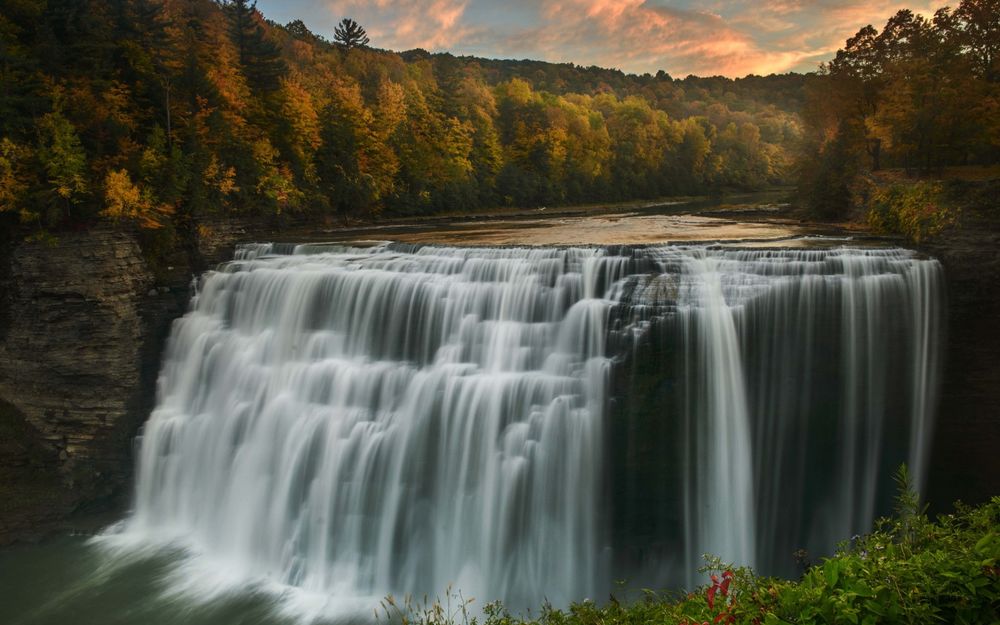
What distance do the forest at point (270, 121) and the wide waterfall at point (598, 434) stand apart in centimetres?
941

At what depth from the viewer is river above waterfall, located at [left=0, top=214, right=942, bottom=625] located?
13.2 metres

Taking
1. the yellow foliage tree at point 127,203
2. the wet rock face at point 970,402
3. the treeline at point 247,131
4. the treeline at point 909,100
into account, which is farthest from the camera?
the treeline at point 909,100

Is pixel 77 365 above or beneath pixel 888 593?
beneath

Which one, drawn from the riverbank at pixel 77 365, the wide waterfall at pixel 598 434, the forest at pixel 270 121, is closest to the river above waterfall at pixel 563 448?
the wide waterfall at pixel 598 434

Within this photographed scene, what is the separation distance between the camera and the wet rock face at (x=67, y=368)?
58.7ft

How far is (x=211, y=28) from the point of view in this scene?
→ 104 feet

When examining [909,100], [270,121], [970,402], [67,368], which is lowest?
[970,402]

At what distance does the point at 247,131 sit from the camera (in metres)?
28.6

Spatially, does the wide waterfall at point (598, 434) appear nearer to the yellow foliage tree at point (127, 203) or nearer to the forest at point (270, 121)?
the yellow foliage tree at point (127, 203)

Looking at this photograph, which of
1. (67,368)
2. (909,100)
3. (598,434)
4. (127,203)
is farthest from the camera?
(909,100)

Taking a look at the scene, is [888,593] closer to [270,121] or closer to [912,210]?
[912,210]

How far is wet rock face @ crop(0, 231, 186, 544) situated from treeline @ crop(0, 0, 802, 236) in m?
1.30

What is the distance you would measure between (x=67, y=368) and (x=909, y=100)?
2804 cm

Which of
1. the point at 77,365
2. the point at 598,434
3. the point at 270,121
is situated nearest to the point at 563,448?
the point at 598,434
